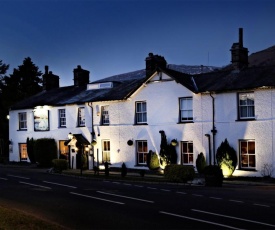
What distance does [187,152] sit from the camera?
1215 inches

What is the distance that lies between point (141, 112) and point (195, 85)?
4960 millimetres

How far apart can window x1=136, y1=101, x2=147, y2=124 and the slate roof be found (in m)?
1.21

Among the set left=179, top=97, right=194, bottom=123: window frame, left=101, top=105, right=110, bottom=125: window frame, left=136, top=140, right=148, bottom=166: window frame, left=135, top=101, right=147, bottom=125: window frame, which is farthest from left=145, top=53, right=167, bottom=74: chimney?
left=136, top=140, right=148, bottom=166: window frame

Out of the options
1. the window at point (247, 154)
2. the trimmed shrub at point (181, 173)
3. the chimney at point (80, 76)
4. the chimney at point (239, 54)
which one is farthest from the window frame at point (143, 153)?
the chimney at point (80, 76)

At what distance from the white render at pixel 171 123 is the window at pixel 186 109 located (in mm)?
335

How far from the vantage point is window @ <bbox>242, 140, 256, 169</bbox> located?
27734 mm

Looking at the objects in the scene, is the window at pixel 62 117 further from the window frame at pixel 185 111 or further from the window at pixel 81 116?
the window frame at pixel 185 111

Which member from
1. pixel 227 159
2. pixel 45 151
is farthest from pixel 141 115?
pixel 45 151

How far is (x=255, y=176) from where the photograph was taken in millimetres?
27266

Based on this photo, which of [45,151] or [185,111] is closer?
[185,111]

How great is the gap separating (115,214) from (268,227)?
16.3 feet

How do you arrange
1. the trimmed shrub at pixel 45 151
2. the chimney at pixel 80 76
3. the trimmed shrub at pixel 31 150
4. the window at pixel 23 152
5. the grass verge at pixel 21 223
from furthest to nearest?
the chimney at pixel 80 76 → the window at pixel 23 152 → the trimmed shrub at pixel 31 150 → the trimmed shrub at pixel 45 151 → the grass verge at pixel 21 223

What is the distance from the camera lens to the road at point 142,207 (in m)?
12.2

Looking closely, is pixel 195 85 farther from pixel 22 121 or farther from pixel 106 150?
pixel 22 121
